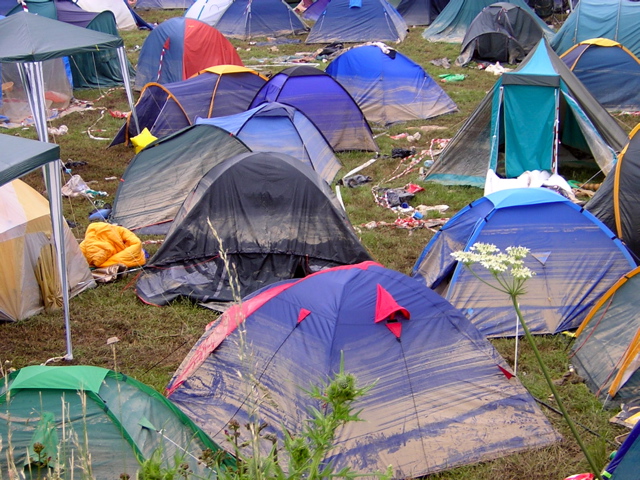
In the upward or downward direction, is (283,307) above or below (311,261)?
above

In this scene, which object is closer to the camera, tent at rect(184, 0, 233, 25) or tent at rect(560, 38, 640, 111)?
tent at rect(560, 38, 640, 111)

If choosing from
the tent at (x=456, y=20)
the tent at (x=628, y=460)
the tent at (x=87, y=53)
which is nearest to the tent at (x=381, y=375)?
the tent at (x=628, y=460)

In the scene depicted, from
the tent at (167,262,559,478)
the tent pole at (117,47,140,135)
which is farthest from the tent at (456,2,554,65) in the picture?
the tent at (167,262,559,478)

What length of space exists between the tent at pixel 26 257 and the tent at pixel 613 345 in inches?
196

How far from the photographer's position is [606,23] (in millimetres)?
16938

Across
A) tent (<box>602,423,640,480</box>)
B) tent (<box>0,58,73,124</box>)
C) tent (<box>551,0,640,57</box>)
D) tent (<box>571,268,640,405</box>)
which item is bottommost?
tent (<box>0,58,73,124</box>)

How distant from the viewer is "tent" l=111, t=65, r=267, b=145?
12203 mm

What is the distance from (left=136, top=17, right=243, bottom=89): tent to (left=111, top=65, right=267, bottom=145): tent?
10.5 ft

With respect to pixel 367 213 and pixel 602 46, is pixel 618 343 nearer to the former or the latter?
pixel 367 213

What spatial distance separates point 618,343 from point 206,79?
29.1 ft

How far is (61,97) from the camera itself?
52.2 ft

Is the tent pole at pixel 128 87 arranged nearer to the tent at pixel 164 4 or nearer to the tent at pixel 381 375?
the tent at pixel 381 375

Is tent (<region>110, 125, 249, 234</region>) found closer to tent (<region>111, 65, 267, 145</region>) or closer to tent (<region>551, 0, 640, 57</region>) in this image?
tent (<region>111, 65, 267, 145</region>)

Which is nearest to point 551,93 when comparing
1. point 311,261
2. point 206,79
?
point 311,261
